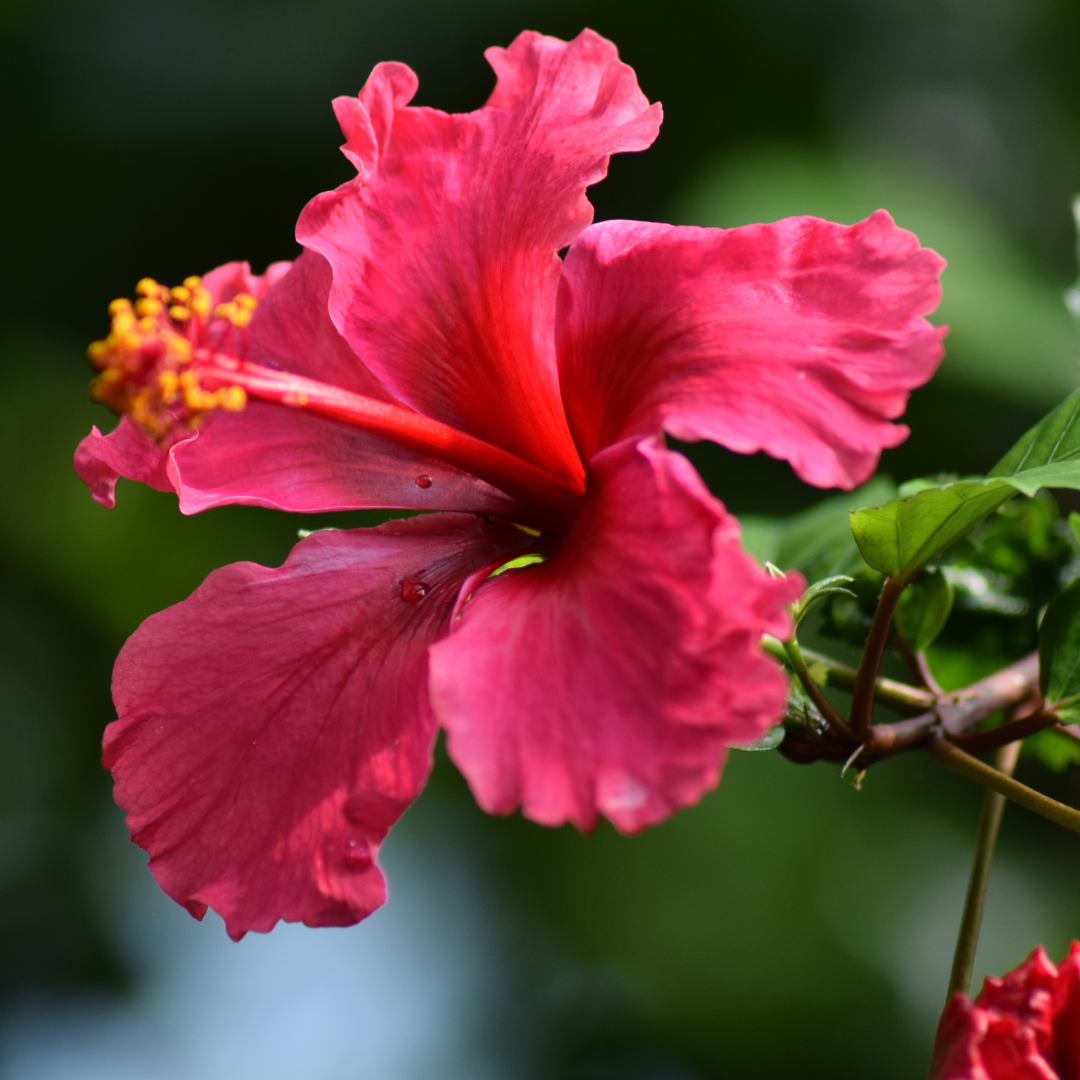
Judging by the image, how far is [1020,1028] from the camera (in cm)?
65

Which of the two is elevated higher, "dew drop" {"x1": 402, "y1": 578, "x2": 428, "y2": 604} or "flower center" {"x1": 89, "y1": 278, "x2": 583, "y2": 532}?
"flower center" {"x1": 89, "y1": 278, "x2": 583, "y2": 532}

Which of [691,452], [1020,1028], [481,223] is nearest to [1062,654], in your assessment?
[1020,1028]

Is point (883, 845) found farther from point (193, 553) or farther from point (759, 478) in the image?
point (193, 553)

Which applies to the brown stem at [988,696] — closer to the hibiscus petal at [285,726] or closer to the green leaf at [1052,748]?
the green leaf at [1052,748]

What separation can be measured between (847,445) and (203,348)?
449 millimetres

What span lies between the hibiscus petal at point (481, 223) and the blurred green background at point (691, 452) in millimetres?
1493

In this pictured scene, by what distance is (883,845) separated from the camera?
2367 mm

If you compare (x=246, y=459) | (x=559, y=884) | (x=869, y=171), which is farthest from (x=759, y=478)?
(x=246, y=459)

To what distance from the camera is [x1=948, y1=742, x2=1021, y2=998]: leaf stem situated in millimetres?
803

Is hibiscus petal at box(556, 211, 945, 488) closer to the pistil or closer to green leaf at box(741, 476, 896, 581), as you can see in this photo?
the pistil

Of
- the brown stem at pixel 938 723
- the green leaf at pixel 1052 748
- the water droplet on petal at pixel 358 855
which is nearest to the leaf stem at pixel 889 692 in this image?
the brown stem at pixel 938 723

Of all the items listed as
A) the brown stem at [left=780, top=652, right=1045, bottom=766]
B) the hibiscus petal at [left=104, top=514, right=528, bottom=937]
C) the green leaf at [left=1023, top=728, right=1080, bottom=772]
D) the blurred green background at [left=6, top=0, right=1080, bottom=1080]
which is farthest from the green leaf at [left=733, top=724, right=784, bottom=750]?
the blurred green background at [left=6, top=0, right=1080, bottom=1080]

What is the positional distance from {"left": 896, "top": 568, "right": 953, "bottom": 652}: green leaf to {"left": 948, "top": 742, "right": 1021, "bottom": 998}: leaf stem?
0.11 meters

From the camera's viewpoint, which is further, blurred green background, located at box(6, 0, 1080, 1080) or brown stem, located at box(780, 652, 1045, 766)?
blurred green background, located at box(6, 0, 1080, 1080)
